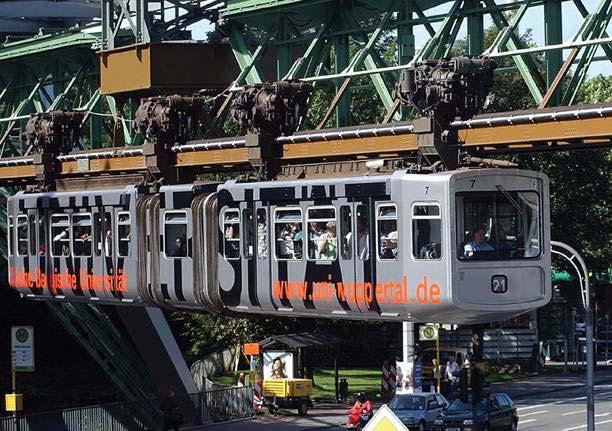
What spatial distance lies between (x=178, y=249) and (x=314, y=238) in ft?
15.1

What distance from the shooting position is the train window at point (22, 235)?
36.3 m

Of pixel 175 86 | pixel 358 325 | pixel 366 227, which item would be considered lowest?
pixel 358 325

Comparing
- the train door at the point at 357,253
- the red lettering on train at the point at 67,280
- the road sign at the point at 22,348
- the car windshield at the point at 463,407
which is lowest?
the car windshield at the point at 463,407

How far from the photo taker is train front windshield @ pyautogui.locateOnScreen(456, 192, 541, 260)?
24.3 metres

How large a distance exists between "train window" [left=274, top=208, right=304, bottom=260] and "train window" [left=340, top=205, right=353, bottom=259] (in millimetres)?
1074

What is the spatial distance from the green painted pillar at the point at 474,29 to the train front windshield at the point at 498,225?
24.5ft

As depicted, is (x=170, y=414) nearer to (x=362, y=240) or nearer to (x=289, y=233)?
(x=289, y=233)

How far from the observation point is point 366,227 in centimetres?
2558

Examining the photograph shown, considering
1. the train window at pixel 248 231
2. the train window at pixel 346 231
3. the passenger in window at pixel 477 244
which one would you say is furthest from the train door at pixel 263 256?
the passenger in window at pixel 477 244

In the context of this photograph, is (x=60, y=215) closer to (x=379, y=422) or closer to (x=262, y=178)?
(x=262, y=178)

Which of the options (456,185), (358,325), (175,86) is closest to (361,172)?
(456,185)

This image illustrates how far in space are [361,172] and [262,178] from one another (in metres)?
4.44

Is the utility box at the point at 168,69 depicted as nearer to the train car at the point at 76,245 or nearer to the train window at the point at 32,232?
the train car at the point at 76,245

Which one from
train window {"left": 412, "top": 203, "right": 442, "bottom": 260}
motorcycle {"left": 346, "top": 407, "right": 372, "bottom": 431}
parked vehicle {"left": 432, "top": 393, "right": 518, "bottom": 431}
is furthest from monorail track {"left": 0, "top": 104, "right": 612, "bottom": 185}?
parked vehicle {"left": 432, "top": 393, "right": 518, "bottom": 431}
